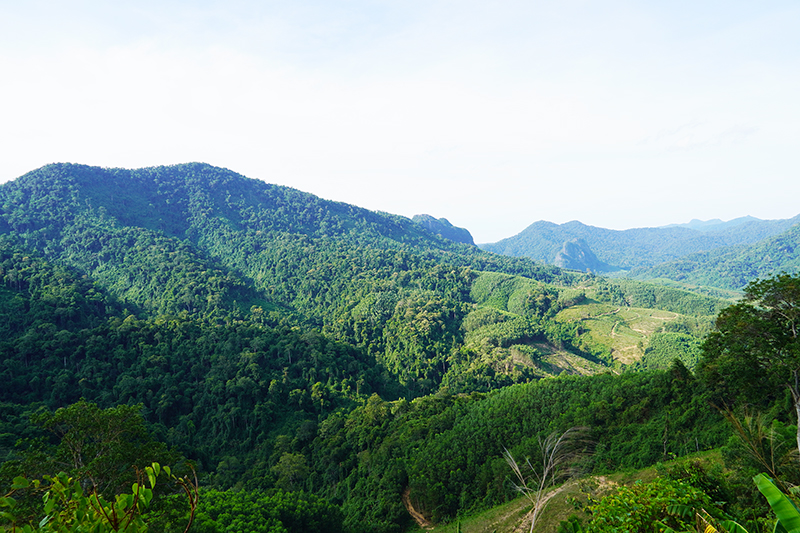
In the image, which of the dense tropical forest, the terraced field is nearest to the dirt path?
the dense tropical forest

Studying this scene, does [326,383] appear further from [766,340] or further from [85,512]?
[85,512]

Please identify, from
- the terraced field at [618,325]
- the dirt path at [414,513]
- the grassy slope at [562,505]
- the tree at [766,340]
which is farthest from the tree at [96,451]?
the terraced field at [618,325]

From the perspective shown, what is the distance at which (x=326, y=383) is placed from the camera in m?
55.0

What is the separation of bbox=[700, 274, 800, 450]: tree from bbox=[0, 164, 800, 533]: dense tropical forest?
8 cm

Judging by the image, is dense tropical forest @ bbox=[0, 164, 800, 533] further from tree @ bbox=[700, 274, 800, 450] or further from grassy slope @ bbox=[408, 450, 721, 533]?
grassy slope @ bbox=[408, 450, 721, 533]

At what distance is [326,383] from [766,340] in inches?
1977

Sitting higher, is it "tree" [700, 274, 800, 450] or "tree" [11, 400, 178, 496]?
"tree" [700, 274, 800, 450]

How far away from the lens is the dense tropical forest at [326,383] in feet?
45.0

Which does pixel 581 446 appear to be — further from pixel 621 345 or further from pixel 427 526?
pixel 621 345

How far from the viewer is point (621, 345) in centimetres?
7256

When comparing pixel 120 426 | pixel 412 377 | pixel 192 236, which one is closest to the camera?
pixel 120 426

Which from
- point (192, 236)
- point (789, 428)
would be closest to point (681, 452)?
point (789, 428)

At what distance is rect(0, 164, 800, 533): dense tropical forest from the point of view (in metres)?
13.7

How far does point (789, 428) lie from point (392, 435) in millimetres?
27516
